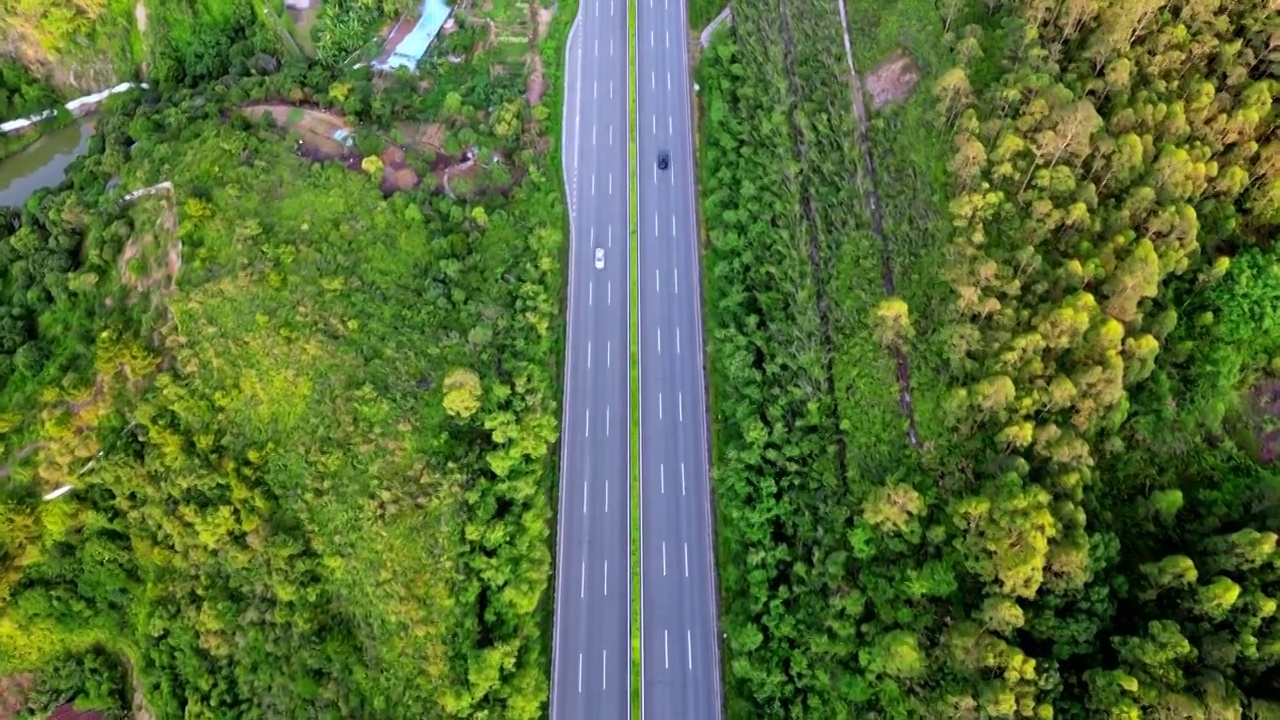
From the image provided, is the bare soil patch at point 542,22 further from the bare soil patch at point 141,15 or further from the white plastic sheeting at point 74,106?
the white plastic sheeting at point 74,106

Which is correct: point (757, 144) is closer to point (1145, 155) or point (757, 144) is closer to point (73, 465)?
point (1145, 155)

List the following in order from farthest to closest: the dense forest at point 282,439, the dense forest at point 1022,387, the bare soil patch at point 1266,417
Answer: the dense forest at point 282,439, the bare soil patch at point 1266,417, the dense forest at point 1022,387

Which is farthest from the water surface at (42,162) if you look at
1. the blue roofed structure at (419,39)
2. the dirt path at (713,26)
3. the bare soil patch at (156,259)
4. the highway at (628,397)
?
the dirt path at (713,26)

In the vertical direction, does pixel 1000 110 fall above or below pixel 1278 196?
above

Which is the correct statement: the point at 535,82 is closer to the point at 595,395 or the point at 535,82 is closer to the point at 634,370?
the point at 634,370

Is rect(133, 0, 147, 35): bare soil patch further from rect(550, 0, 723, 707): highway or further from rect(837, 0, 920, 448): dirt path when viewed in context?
rect(837, 0, 920, 448): dirt path

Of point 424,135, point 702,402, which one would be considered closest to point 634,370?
point 702,402

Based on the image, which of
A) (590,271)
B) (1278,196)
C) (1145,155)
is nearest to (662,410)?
(590,271)
